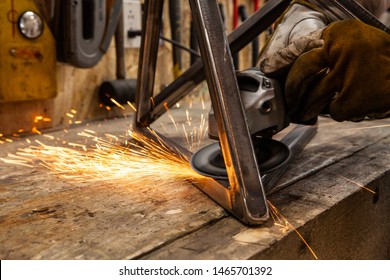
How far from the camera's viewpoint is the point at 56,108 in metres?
2.30

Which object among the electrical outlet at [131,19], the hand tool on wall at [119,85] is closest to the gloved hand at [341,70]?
the hand tool on wall at [119,85]

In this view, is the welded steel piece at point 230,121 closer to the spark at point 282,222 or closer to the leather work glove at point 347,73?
the spark at point 282,222

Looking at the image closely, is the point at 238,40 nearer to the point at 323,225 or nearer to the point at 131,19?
the point at 323,225

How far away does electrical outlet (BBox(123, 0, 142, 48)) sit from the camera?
8.33ft

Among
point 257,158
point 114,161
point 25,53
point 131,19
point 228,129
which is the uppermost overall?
point 131,19

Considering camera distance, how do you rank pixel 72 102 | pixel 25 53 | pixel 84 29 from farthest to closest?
1. pixel 72 102
2. pixel 84 29
3. pixel 25 53

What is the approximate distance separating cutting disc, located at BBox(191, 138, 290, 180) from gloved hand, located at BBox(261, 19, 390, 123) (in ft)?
0.48

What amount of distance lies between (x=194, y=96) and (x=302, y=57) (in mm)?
2081

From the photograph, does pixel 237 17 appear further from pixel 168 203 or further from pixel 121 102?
pixel 168 203

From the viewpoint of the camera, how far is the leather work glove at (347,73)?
1.09 m

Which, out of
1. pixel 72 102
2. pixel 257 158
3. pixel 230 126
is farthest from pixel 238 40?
pixel 72 102

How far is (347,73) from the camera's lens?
43.8 inches

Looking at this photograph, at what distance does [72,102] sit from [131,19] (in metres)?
0.60

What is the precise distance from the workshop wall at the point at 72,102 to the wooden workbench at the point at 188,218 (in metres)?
0.61
